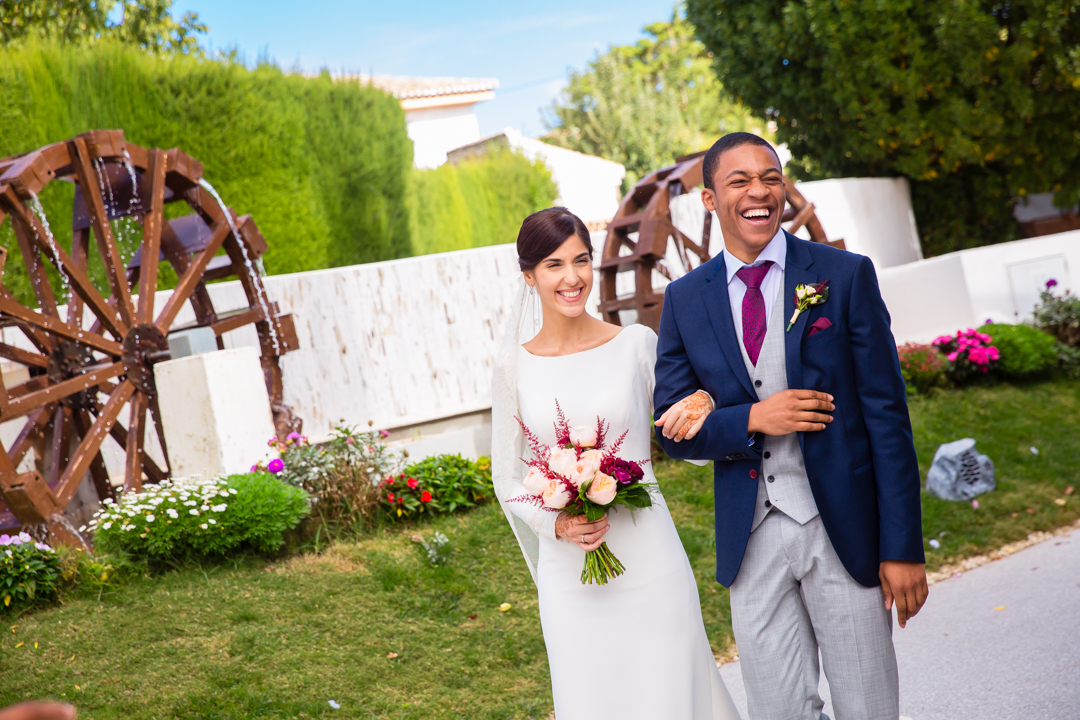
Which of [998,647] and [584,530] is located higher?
[584,530]

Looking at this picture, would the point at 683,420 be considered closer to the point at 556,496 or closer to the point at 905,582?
the point at 556,496

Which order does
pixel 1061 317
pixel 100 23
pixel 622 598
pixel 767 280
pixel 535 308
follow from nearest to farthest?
pixel 767 280
pixel 622 598
pixel 535 308
pixel 1061 317
pixel 100 23

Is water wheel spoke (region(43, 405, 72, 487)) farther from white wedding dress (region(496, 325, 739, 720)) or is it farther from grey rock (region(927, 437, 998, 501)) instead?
grey rock (region(927, 437, 998, 501))

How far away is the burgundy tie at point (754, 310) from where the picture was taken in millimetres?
2414

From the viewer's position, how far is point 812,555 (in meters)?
2.35

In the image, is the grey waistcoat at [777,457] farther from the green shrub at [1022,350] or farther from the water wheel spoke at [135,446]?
the green shrub at [1022,350]

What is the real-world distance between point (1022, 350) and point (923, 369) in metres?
1.05

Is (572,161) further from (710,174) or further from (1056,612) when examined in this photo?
(710,174)

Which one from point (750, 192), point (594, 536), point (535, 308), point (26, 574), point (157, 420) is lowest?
point (26, 574)

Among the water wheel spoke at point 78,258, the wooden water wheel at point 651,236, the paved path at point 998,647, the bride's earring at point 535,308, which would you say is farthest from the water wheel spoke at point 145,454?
the bride's earring at point 535,308

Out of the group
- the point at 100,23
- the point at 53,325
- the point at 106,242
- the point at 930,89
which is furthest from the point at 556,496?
the point at 100,23

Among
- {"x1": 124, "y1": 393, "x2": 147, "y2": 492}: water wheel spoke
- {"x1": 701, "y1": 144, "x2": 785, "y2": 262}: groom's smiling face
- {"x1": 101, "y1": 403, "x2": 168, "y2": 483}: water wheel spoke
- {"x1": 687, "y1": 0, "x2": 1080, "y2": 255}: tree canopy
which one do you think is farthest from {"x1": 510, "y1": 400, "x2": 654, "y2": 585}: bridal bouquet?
{"x1": 687, "y1": 0, "x2": 1080, "y2": 255}: tree canopy

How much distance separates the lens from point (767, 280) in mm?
2459

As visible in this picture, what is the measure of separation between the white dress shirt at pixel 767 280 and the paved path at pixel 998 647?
2.18 m
